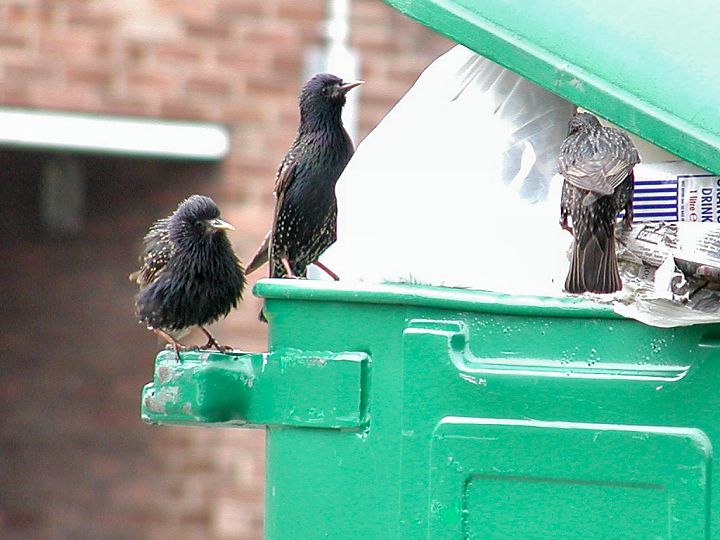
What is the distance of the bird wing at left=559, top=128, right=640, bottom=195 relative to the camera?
8.75 ft

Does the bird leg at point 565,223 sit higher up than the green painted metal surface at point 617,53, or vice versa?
the green painted metal surface at point 617,53

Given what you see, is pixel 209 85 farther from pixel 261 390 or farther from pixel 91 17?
pixel 261 390

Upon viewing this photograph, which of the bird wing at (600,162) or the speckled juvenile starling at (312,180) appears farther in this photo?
the speckled juvenile starling at (312,180)

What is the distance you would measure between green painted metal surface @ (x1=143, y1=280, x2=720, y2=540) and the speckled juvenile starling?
5.02 feet

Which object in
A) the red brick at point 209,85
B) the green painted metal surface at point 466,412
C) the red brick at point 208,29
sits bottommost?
the green painted metal surface at point 466,412

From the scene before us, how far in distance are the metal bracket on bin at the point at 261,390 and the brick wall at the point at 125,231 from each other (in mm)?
3558

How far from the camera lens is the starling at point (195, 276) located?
3529 mm

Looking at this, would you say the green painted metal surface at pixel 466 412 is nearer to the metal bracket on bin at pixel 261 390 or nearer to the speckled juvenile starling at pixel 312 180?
the metal bracket on bin at pixel 261 390

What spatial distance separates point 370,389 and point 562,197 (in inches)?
24.8

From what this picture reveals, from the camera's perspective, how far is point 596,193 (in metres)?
2.63

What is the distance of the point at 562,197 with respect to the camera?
2.77m

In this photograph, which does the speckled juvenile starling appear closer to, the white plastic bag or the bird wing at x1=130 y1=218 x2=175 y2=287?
the bird wing at x1=130 y1=218 x2=175 y2=287

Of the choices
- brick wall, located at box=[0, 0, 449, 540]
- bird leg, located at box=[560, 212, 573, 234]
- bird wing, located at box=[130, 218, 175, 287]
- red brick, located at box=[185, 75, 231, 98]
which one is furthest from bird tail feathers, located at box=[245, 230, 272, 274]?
red brick, located at box=[185, 75, 231, 98]

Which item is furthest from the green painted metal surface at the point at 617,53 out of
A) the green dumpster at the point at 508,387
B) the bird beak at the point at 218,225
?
the bird beak at the point at 218,225
